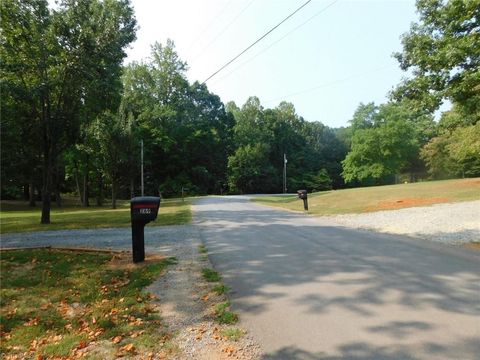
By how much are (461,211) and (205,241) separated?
10737 mm

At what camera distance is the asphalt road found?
140 inches

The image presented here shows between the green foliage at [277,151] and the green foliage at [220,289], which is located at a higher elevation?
the green foliage at [277,151]

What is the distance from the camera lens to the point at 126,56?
18.0m

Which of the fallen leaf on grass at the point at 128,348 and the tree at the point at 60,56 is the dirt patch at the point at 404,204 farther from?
the fallen leaf on grass at the point at 128,348

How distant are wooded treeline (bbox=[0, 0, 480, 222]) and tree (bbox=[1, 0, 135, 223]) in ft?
0.15

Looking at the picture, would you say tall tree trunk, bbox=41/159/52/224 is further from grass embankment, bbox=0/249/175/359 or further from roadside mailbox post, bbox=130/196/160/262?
roadside mailbox post, bbox=130/196/160/262

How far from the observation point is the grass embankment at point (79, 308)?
3986 mm

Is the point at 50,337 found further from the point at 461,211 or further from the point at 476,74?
the point at 461,211

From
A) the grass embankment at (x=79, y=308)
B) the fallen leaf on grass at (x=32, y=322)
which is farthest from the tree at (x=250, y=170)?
the fallen leaf on grass at (x=32, y=322)

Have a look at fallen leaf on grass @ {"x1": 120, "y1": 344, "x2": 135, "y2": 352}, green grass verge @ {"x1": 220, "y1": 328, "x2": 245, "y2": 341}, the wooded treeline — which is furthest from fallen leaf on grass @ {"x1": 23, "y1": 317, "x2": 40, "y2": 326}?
the wooded treeline

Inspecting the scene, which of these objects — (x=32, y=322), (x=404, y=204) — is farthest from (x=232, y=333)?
(x=404, y=204)

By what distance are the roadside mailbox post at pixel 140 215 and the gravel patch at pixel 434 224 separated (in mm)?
6763

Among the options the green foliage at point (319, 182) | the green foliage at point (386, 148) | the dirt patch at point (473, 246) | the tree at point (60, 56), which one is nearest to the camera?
the dirt patch at point (473, 246)

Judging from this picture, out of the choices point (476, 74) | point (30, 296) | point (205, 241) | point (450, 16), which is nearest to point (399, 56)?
point (450, 16)
